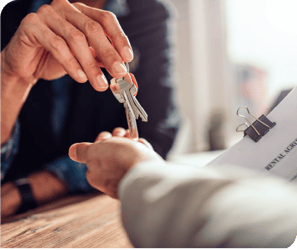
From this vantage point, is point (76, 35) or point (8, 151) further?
point (8, 151)

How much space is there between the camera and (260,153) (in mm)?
159

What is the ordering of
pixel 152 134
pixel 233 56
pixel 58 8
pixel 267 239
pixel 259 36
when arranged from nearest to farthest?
pixel 267 239 < pixel 58 8 < pixel 152 134 < pixel 259 36 < pixel 233 56

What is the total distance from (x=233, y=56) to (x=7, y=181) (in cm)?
74

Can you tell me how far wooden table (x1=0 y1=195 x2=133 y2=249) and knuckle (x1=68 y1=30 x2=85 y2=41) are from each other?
0.47ft

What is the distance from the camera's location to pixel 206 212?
0.09m

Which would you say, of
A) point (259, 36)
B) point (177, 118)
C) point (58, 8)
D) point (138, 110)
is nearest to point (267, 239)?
point (138, 110)

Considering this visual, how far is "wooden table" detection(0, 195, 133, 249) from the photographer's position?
0.47ft

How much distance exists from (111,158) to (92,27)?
0.12m

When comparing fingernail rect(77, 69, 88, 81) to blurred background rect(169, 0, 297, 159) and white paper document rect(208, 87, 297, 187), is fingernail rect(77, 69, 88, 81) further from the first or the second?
blurred background rect(169, 0, 297, 159)

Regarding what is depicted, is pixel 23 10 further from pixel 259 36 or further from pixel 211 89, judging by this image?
pixel 211 89

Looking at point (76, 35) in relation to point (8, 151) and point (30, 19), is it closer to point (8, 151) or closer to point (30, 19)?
point (30, 19)

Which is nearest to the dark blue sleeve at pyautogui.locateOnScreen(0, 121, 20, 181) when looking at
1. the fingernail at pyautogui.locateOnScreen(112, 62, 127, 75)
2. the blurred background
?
the fingernail at pyautogui.locateOnScreen(112, 62, 127, 75)

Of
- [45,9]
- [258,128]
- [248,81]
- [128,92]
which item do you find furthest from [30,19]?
[248,81]

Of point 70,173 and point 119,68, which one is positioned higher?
point 119,68
